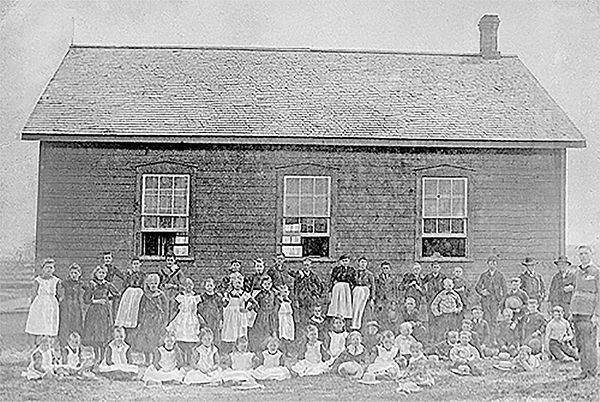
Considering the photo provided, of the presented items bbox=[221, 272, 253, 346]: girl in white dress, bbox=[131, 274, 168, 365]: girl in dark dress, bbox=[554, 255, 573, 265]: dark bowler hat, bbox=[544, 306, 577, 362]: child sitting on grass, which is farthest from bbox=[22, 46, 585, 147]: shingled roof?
bbox=[544, 306, 577, 362]: child sitting on grass

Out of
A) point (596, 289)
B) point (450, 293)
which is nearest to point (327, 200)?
point (450, 293)

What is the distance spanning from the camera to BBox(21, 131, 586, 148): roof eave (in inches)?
410

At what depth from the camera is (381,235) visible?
10.6 m

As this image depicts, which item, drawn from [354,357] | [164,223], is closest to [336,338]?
[354,357]

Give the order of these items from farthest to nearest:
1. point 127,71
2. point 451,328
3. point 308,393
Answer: point 127,71, point 451,328, point 308,393

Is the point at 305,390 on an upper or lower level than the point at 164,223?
lower

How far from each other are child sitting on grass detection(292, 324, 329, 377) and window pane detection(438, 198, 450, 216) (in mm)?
2341

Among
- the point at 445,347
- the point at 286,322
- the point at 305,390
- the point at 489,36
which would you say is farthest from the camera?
the point at 489,36

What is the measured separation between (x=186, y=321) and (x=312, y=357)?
1653mm

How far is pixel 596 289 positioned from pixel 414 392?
263 centimetres

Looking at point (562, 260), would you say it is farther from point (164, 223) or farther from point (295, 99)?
point (164, 223)

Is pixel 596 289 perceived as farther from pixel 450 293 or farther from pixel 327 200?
pixel 327 200

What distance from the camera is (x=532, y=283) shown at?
1053 cm

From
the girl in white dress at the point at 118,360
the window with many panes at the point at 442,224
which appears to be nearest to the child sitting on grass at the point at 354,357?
the window with many panes at the point at 442,224
